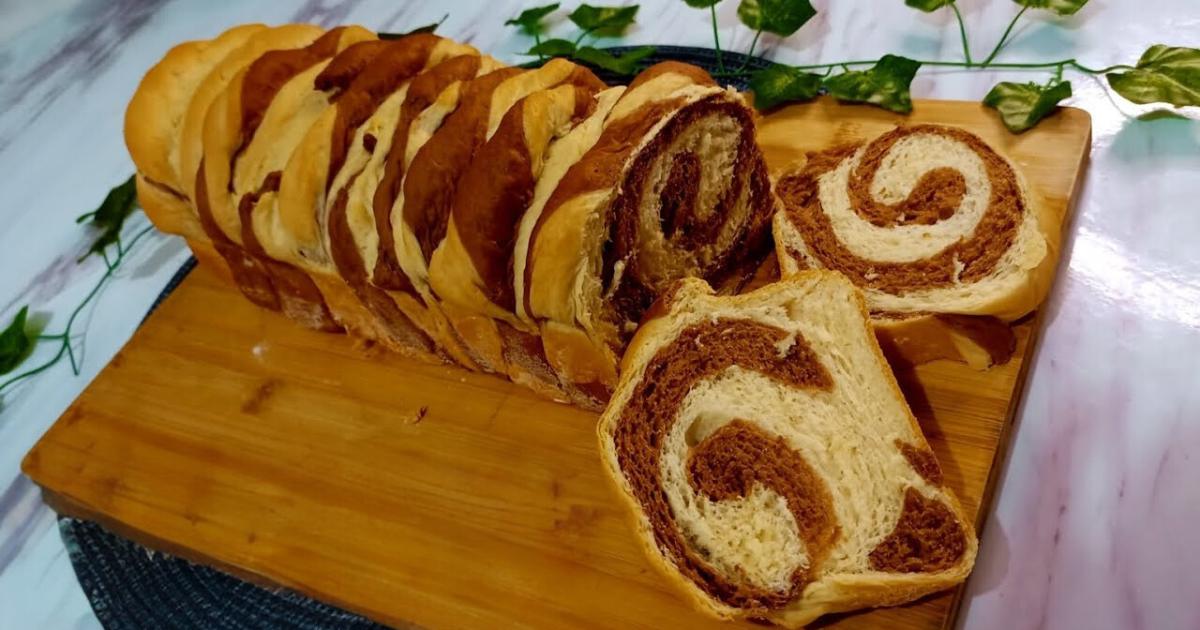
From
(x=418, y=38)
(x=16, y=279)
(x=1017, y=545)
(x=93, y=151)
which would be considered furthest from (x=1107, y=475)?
(x=93, y=151)

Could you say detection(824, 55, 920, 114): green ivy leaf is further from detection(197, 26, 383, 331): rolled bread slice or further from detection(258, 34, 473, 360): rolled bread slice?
detection(197, 26, 383, 331): rolled bread slice

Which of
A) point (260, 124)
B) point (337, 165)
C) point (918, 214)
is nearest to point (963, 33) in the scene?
point (918, 214)

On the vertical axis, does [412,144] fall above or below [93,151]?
above

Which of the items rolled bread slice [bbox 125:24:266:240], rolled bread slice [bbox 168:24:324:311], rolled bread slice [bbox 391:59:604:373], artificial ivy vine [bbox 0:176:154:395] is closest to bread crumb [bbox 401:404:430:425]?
rolled bread slice [bbox 391:59:604:373]

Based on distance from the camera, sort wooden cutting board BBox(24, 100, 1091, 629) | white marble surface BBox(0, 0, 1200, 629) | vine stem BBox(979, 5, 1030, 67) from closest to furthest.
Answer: white marble surface BBox(0, 0, 1200, 629)
wooden cutting board BBox(24, 100, 1091, 629)
vine stem BBox(979, 5, 1030, 67)

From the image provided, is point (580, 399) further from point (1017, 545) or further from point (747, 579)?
point (1017, 545)
